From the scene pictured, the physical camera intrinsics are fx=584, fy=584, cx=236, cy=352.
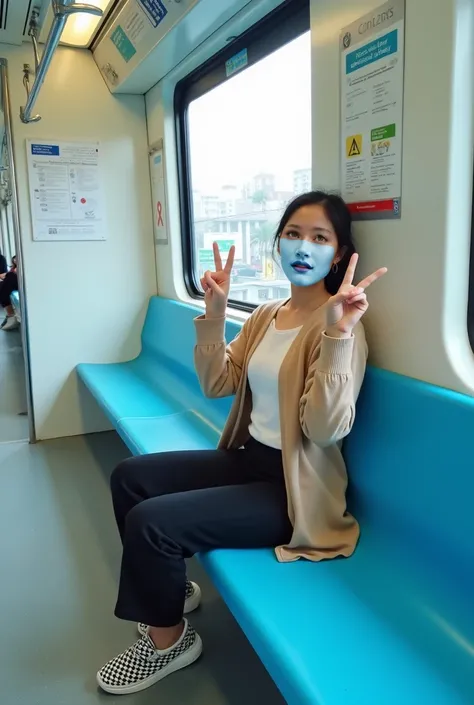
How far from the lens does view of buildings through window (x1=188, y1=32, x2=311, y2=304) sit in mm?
2725

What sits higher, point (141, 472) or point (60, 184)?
point (60, 184)

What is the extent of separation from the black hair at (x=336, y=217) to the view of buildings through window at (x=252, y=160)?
602 mm

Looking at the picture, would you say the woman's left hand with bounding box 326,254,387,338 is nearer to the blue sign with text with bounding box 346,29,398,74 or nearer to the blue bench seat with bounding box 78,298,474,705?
the blue bench seat with bounding box 78,298,474,705

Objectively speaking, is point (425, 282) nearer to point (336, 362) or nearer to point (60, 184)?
point (336, 362)

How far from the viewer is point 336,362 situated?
1.52 m

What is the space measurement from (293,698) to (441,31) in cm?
160

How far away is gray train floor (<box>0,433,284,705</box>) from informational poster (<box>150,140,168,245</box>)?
1.72 meters

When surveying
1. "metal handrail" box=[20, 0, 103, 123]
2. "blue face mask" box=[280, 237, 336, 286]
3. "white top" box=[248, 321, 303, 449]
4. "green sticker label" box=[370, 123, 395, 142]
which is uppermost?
"metal handrail" box=[20, 0, 103, 123]

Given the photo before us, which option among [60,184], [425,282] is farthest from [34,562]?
[60,184]

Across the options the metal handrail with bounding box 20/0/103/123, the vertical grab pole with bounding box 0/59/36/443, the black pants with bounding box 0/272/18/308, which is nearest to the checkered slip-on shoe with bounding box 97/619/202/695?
the metal handrail with bounding box 20/0/103/123

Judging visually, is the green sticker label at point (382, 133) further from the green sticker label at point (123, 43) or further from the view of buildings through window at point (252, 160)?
the green sticker label at point (123, 43)

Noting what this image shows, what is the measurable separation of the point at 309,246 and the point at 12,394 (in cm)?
408

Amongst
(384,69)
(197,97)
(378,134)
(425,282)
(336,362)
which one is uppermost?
(197,97)

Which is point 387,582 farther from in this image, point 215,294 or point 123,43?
point 123,43
